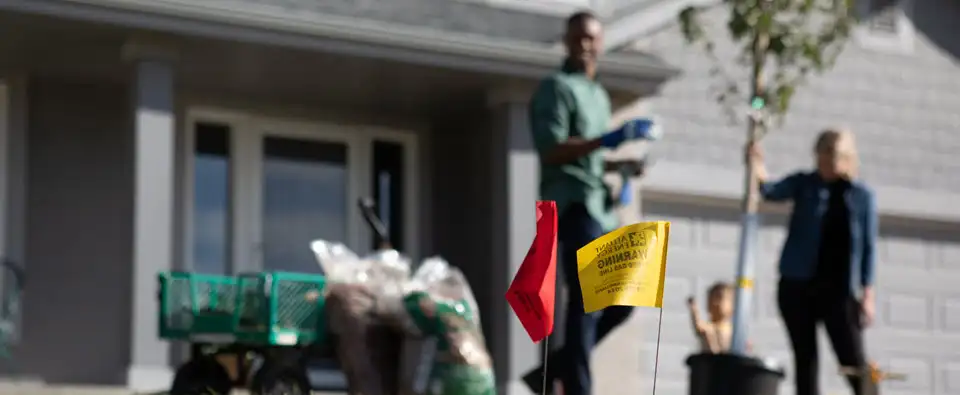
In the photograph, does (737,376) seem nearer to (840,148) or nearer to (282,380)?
(840,148)

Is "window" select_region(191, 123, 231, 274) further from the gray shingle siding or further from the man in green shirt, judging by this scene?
the man in green shirt

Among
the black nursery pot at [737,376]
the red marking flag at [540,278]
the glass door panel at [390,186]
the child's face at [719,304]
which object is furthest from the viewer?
the glass door panel at [390,186]

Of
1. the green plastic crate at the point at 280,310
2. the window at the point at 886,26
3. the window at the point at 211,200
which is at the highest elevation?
the window at the point at 886,26

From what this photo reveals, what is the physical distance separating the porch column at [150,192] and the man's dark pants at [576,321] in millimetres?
3467

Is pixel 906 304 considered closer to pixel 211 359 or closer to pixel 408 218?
pixel 408 218

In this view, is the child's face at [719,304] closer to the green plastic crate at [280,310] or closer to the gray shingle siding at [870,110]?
the green plastic crate at [280,310]

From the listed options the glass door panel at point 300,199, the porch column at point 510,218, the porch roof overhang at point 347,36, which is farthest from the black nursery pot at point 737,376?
the glass door panel at point 300,199

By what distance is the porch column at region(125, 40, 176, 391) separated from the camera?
959 centimetres

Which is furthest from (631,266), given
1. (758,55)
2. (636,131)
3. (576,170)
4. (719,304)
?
(719,304)

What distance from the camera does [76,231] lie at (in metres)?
11.1

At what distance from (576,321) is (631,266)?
8.23 ft

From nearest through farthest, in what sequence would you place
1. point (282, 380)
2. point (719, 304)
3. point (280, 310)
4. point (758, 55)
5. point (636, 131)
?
point (636, 131) < point (282, 380) < point (280, 310) < point (758, 55) < point (719, 304)

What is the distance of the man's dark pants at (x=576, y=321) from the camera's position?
21.7 ft

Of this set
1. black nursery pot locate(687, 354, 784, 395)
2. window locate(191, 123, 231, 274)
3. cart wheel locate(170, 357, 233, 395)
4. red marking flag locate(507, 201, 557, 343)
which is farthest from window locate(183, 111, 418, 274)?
red marking flag locate(507, 201, 557, 343)
